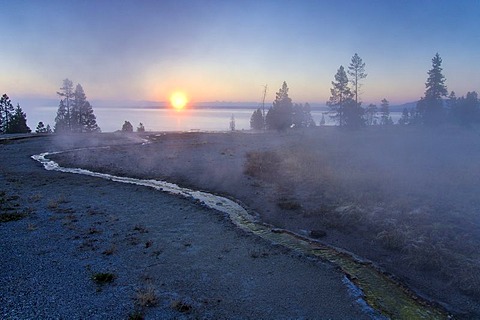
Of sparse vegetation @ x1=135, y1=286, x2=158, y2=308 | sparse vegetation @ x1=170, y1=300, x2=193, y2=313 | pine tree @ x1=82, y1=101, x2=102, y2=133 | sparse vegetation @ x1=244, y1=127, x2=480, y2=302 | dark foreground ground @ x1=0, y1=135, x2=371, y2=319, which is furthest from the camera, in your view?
pine tree @ x1=82, y1=101, x2=102, y2=133

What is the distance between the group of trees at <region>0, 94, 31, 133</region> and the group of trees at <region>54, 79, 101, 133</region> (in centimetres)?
864

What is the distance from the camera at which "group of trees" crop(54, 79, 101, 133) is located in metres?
79.9

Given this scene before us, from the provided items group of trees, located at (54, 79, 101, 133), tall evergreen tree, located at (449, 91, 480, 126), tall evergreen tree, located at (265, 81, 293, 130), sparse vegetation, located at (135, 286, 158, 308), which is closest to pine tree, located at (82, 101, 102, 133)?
group of trees, located at (54, 79, 101, 133)

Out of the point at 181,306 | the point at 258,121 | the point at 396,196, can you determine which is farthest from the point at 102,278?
the point at 258,121

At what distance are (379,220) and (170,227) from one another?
12531 millimetres

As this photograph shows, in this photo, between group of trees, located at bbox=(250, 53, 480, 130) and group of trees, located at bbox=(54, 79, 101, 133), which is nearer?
group of trees, located at bbox=(250, 53, 480, 130)

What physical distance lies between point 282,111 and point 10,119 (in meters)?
69.5

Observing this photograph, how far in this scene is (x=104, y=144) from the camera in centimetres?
5466

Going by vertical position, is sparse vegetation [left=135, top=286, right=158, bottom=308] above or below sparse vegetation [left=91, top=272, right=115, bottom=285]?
below

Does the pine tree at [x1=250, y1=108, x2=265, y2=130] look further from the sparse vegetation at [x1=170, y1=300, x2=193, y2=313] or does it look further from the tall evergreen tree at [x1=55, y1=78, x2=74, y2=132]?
the sparse vegetation at [x1=170, y1=300, x2=193, y2=313]

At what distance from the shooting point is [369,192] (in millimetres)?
22812

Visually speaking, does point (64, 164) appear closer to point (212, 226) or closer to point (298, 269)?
point (212, 226)

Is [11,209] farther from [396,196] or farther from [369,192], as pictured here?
[396,196]

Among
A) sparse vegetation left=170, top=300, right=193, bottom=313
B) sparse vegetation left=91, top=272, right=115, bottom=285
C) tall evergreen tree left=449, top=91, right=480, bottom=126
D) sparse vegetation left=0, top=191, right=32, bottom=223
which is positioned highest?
tall evergreen tree left=449, top=91, right=480, bottom=126
